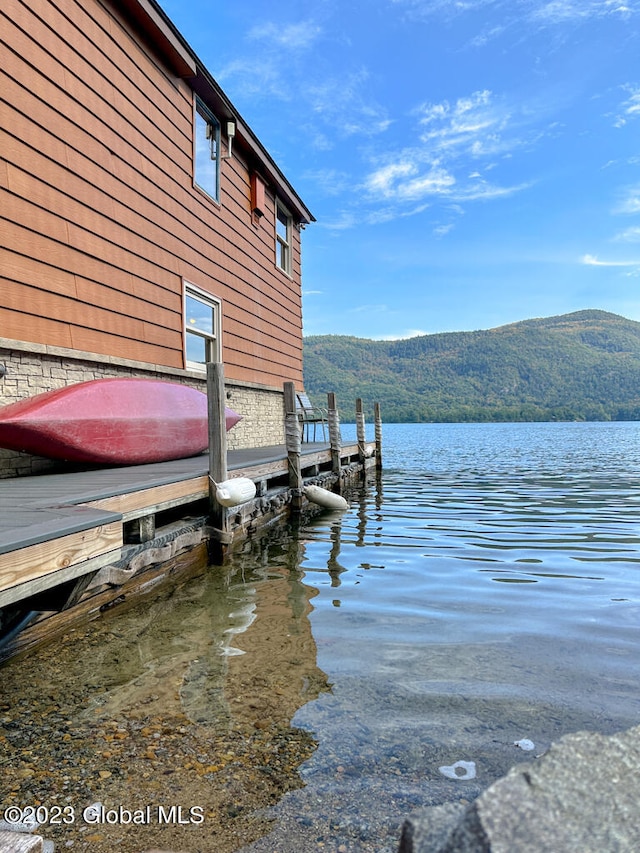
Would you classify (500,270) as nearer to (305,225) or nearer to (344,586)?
(305,225)

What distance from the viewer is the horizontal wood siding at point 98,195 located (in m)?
→ 5.79

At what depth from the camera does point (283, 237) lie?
13.9 metres

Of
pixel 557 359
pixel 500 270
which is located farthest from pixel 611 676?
pixel 557 359

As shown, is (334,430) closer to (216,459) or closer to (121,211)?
(121,211)

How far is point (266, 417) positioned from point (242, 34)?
12450 mm

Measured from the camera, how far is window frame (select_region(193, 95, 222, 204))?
9.59 meters

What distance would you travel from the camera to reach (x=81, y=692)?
301 centimetres

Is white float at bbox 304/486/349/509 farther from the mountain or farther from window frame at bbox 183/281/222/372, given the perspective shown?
the mountain

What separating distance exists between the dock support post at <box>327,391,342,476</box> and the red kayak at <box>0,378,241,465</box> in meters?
4.04

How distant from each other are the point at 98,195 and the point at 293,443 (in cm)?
429

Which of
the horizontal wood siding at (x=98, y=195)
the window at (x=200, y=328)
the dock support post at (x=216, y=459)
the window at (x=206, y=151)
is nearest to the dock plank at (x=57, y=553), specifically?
the dock support post at (x=216, y=459)

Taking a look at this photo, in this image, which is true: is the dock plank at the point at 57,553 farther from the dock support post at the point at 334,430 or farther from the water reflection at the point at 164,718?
the dock support post at the point at 334,430

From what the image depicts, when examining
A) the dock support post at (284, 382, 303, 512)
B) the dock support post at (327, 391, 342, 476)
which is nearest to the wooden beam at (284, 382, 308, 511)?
the dock support post at (284, 382, 303, 512)

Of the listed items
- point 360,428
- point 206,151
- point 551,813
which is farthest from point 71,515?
point 360,428
